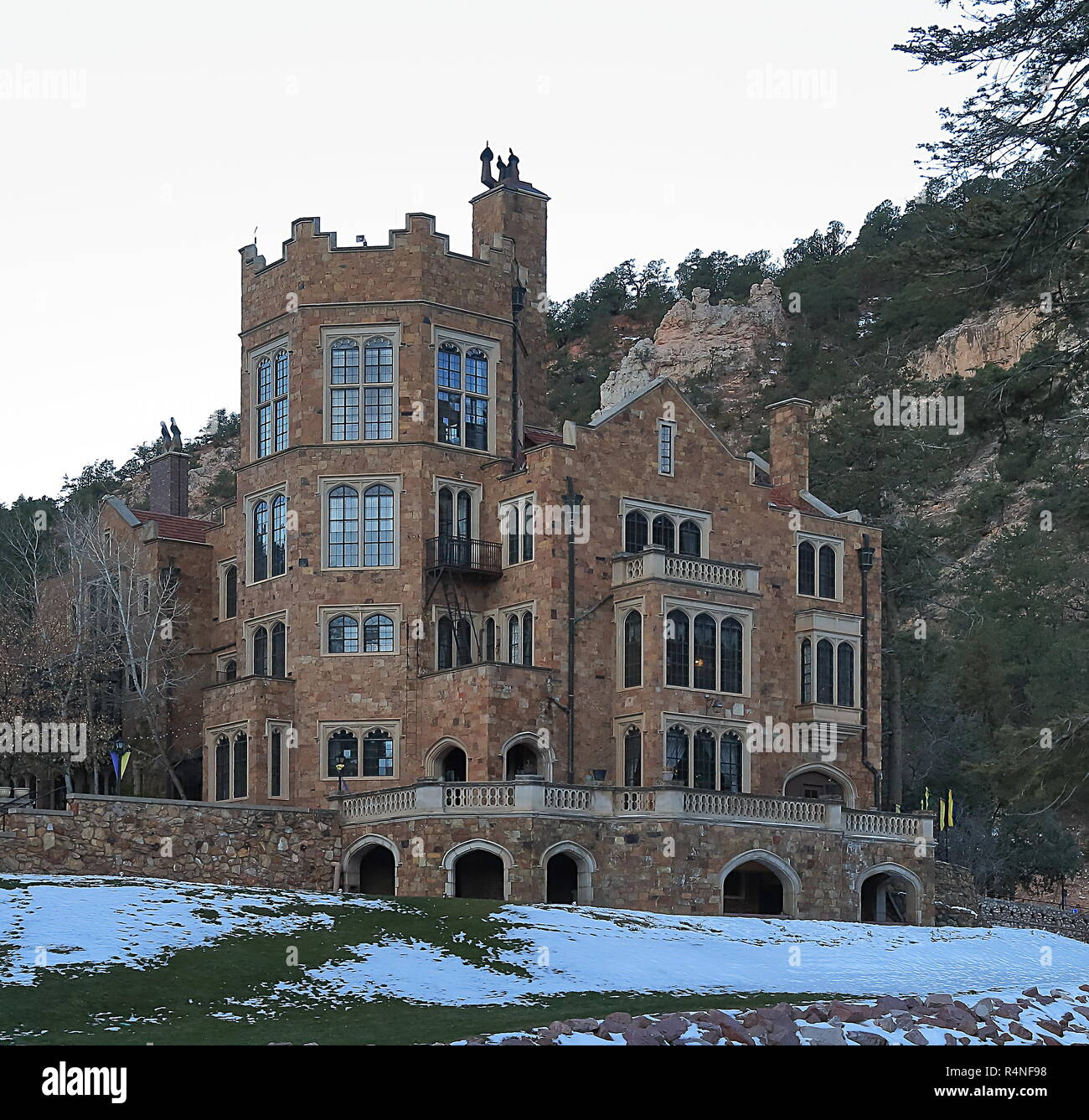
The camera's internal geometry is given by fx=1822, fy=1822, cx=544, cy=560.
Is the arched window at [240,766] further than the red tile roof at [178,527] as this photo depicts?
No

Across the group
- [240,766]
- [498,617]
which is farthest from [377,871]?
[498,617]

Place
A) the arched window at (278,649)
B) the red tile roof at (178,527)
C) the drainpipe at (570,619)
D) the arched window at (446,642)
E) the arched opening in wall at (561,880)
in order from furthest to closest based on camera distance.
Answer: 1. the red tile roof at (178,527)
2. the arched window at (278,649)
3. the arched window at (446,642)
4. the drainpipe at (570,619)
5. the arched opening in wall at (561,880)

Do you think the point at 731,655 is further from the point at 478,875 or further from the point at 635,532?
the point at 478,875

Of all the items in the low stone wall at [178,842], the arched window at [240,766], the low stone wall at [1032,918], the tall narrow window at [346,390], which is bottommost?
the low stone wall at [1032,918]

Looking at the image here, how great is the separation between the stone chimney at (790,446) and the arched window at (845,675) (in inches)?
236

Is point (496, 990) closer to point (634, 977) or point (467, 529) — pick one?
point (634, 977)

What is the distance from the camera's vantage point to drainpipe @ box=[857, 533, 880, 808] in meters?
52.4

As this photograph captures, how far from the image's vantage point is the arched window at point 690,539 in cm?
5069

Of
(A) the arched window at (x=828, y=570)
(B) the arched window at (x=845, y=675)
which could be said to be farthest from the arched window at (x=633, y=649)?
(A) the arched window at (x=828, y=570)

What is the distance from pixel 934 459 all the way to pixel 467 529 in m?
28.2

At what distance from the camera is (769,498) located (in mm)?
52906

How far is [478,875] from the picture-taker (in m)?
44.9

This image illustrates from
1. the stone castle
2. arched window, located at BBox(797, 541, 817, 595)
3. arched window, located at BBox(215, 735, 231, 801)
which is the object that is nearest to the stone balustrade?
the stone castle

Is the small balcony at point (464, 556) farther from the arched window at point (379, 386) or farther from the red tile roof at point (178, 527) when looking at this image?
the red tile roof at point (178, 527)
